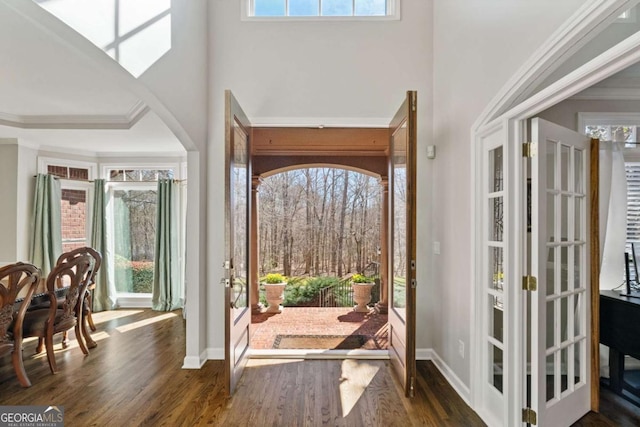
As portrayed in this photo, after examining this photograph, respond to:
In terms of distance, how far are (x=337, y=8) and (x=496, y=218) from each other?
106 inches

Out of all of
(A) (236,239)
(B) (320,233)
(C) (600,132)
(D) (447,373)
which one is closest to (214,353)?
(A) (236,239)

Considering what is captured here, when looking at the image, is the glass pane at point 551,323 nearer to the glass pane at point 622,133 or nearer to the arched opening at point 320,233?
the glass pane at point 622,133

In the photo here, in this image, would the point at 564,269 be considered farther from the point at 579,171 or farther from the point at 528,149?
the point at 528,149

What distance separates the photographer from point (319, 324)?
16.9ft

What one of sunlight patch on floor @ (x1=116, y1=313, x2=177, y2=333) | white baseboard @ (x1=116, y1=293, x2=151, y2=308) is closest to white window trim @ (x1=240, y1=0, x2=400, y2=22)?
sunlight patch on floor @ (x1=116, y1=313, x2=177, y2=333)

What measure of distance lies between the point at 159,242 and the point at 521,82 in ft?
17.1

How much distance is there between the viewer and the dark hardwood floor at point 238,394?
2.38 m

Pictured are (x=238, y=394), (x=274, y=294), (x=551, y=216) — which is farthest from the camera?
(x=274, y=294)

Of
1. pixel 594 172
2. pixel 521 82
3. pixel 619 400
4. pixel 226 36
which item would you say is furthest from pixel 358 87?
pixel 619 400

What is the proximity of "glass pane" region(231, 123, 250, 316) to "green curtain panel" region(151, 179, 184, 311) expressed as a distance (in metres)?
2.54

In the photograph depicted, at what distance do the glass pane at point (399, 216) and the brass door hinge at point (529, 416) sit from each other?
1.04 metres

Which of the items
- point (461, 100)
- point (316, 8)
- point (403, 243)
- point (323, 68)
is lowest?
point (403, 243)

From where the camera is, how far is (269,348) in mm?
3922

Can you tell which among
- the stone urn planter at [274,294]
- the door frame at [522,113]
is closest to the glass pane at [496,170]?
the door frame at [522,113]
